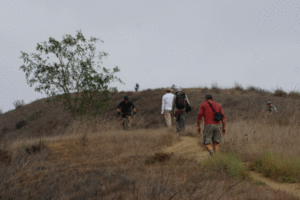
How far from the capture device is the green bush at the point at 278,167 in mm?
5257

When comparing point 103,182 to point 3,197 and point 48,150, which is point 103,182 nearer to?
point 3,197

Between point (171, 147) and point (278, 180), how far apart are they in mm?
4043

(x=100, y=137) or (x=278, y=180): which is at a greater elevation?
(x=100, y=137)

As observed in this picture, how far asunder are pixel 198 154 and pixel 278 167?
8.60ft

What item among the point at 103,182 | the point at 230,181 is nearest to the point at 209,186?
the point at 230,181

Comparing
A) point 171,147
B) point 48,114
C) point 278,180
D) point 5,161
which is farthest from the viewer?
point 48,114

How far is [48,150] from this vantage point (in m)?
8.20

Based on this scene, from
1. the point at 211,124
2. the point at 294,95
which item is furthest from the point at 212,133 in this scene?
the point at 294,95

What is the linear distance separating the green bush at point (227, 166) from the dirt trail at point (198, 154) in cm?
31

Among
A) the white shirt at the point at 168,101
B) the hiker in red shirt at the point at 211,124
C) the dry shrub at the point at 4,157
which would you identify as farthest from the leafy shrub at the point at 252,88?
the dry shrub at the point at 4,157

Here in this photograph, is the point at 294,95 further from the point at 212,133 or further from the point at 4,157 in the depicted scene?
the point at 4,157

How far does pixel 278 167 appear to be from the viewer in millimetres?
5539

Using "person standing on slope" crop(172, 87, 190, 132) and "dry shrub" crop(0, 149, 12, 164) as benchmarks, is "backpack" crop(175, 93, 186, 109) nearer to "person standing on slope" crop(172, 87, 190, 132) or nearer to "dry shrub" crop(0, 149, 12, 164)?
"person standing on slope" crop(172, 87, 190, 132)

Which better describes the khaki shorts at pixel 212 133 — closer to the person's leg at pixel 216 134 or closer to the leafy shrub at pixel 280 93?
the person's leg at pixel 216 134
